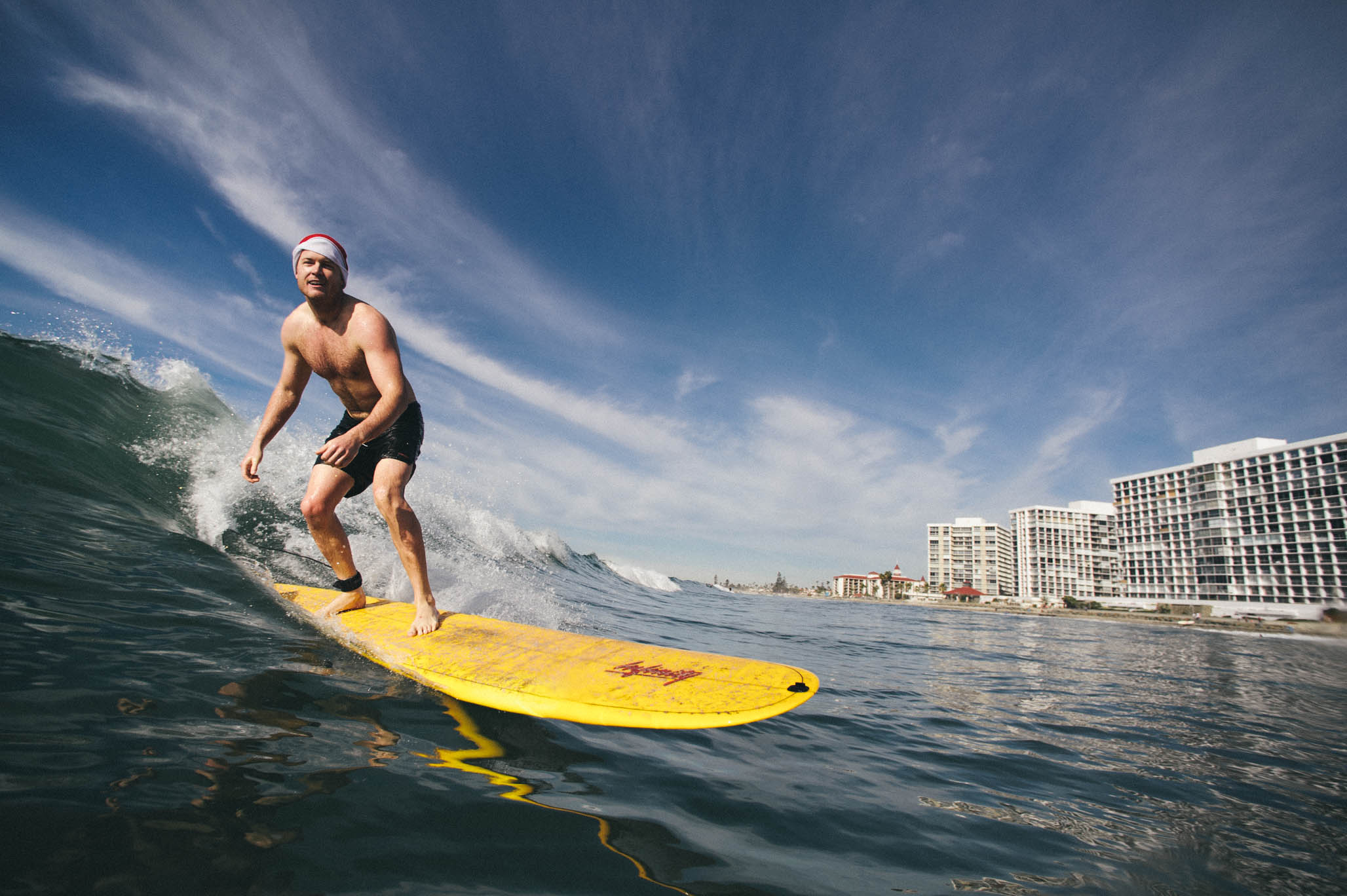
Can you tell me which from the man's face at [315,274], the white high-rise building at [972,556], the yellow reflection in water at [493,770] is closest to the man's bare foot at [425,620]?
the yellow reflection in water at [493,770]

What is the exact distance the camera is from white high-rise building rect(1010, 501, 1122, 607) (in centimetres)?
11481

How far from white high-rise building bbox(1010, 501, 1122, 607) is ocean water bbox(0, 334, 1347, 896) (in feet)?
440

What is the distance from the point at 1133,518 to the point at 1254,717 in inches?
4201

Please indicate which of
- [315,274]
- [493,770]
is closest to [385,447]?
[315,274]

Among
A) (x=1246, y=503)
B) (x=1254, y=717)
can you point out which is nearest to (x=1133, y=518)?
(x=1246, y=503)

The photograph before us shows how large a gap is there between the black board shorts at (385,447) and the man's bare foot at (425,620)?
92 cm

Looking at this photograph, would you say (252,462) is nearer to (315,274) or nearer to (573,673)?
(315,274)

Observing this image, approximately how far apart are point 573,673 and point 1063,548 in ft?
474

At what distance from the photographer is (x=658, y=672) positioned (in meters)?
3.10

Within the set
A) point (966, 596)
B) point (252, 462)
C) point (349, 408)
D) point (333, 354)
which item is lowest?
point (252, 462)

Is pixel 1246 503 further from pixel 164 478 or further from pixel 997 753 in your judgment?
pixel 164 478

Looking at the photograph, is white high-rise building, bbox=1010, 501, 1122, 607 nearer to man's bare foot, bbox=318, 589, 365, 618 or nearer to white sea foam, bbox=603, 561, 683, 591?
white sea foam, bbox=603, 561, 683, 591

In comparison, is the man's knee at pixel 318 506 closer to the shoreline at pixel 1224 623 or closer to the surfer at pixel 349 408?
the surfer at pixel 349 408

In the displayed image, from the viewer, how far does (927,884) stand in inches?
73.3
